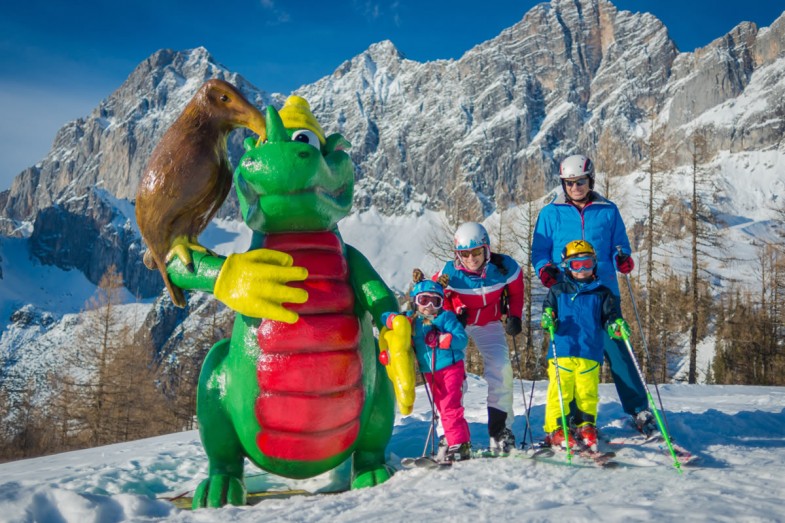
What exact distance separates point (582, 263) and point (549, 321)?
443 mm

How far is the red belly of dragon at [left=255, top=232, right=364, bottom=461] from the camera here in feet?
9.30

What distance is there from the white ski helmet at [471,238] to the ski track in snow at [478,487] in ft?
4.38

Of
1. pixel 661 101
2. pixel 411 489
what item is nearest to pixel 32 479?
pixel 411 489

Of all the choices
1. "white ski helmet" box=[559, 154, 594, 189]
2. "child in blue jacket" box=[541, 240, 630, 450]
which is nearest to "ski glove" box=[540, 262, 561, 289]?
"child in blue jacket" box=[541, 240, 630, 450]

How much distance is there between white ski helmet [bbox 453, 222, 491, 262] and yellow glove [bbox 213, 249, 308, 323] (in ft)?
4.40

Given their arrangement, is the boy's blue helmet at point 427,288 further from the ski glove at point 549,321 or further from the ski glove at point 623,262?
the ski glove at point 623,262

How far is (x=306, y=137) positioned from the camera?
3049 millimetres

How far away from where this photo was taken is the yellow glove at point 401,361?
9.18 feet

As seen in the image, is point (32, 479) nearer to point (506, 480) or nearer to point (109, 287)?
point (506, 480)

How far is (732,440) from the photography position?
3789 mm

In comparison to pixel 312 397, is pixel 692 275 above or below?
above

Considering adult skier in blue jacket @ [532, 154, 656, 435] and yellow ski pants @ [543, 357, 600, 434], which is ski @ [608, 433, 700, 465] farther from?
yellow ski pants @ [543, 357, 600, 434]

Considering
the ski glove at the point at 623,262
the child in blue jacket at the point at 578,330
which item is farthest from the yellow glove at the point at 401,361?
the ski glove at the point at 623,262

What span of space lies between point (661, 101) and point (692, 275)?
385 ft
